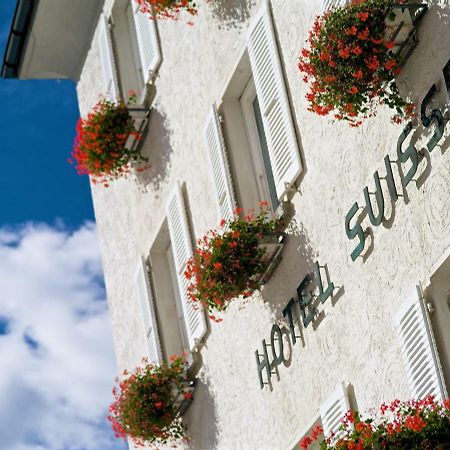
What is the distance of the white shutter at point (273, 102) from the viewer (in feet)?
31.7

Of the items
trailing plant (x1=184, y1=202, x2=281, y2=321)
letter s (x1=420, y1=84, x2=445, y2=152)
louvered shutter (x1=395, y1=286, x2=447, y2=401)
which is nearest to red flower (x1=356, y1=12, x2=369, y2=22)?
letter s (x1=420, y1=84, x2=445, y2=152)

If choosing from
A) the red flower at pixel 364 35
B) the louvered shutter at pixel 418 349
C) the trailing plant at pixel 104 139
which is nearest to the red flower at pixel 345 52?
the red flower at pixel 364 35

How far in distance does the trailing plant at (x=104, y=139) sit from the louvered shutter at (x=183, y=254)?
123 cm

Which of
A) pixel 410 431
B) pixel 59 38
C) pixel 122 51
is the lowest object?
pixel 410 431

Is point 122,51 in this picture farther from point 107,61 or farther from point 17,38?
point 17,38

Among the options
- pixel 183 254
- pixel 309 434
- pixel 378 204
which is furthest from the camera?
pixel 183 254

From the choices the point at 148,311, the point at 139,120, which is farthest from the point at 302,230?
the point at 139,120

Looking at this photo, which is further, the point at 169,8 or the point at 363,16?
the point at 169,8

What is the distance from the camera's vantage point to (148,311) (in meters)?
13.1

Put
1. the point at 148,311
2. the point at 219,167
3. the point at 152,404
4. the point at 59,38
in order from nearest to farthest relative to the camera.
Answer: the point at 219,167 < the point at 152,404 < the point at 148,311 < the point at 59,38

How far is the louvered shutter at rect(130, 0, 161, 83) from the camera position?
42.9ft

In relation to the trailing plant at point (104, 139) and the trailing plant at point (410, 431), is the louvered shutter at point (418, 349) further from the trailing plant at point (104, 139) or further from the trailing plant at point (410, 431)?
the trailing plant at point (104, 139)

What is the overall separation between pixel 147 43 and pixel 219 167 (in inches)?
113

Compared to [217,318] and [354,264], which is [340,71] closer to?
[354,264]
